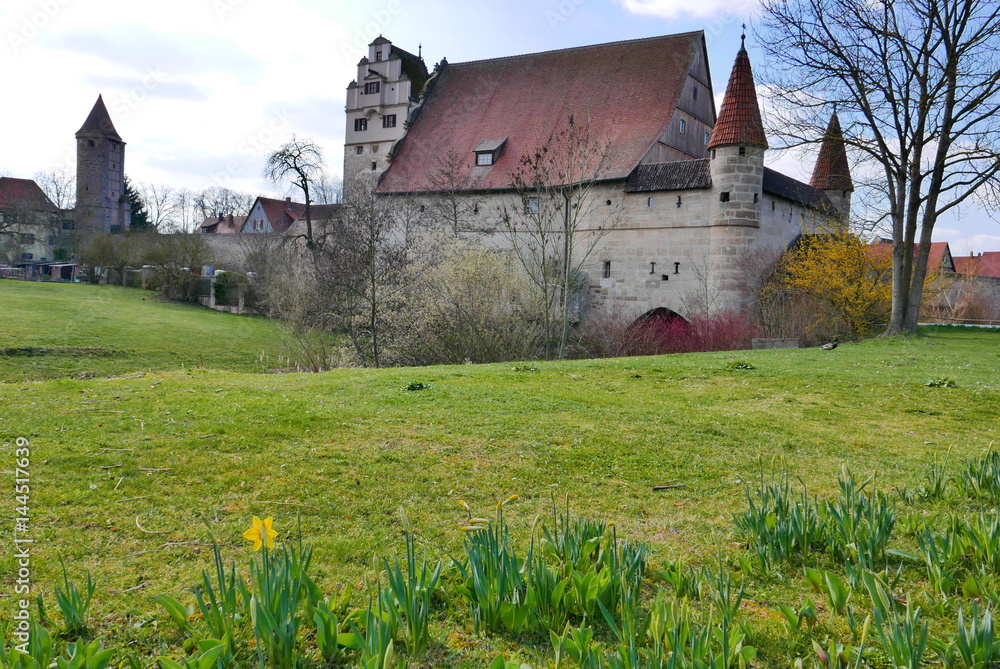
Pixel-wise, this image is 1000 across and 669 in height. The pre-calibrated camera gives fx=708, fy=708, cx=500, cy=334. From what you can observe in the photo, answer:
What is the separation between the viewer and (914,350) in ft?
50.9

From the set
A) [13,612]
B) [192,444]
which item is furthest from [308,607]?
[192,444]

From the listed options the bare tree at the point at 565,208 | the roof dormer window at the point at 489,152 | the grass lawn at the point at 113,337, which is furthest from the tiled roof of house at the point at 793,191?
the grass lawn at the point at 113,337

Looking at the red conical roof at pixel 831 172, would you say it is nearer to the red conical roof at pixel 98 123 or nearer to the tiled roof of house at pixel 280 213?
the tiled roof of house at pixel 280 213

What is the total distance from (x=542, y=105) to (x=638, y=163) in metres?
7.64

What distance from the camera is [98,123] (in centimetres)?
7769

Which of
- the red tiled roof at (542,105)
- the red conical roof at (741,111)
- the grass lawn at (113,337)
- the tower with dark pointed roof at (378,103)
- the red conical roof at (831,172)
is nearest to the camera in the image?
the grass lawn at (113,337)

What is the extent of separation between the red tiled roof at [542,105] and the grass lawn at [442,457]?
22.8m

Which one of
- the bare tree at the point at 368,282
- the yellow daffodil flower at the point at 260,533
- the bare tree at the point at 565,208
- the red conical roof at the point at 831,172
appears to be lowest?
the yellow daffodil flower at the point at 260,533

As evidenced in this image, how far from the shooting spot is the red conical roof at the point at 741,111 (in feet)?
89.9

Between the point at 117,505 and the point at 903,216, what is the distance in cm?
2129

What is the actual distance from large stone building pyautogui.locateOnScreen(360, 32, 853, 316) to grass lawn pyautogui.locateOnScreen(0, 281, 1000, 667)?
16.5 meters

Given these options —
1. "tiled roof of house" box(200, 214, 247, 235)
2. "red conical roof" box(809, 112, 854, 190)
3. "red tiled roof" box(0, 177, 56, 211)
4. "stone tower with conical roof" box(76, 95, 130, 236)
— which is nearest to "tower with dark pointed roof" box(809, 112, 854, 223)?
"red conical roof" box(809, 112, 854, 190)

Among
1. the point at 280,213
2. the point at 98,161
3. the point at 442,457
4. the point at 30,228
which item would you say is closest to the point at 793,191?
the point at 442,457

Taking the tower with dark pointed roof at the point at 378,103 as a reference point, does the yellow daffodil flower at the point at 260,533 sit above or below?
below
